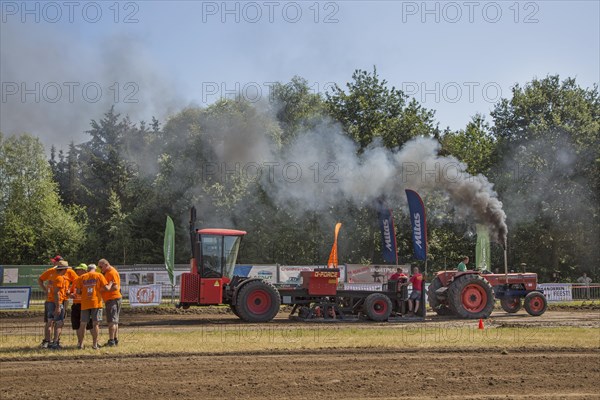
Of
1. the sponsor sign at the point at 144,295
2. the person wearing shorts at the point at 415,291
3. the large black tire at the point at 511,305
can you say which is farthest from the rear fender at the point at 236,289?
the large black tire at the point at 511,305

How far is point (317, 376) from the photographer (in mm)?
9406

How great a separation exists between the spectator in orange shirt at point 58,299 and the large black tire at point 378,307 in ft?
27.2

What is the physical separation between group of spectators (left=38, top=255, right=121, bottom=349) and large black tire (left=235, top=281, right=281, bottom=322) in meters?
5.32

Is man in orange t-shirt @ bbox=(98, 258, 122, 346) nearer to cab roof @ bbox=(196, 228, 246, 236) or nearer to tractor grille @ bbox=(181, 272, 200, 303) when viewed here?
tractor grille @ bbox=(181, 272, 200, 303)

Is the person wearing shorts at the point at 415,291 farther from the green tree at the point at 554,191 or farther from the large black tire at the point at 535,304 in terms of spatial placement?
the green tree at the point at 554,191

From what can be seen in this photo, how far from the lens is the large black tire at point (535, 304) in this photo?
1997 cm

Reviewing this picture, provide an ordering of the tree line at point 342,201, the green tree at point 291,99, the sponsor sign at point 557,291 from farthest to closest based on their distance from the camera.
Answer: the green tree at point 291,99 < the tree line at point 342,201 < the sponsor sign at point 557,291

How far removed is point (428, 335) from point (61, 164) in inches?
2371

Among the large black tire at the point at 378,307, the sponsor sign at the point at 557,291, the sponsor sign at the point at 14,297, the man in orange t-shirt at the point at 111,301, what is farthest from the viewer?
the sponsor sign at the point at 557,291

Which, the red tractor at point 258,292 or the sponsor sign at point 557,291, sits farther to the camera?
the sponsor sign at point 557,291

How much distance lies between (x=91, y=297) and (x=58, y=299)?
627mm

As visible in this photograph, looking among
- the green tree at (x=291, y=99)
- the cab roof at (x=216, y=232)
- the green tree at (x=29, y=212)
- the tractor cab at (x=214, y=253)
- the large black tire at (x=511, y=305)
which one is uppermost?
the green tree at (x=291, y=99)

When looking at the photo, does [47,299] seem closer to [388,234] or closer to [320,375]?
[320,375]

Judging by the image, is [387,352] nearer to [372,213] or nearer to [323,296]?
[323,296]
